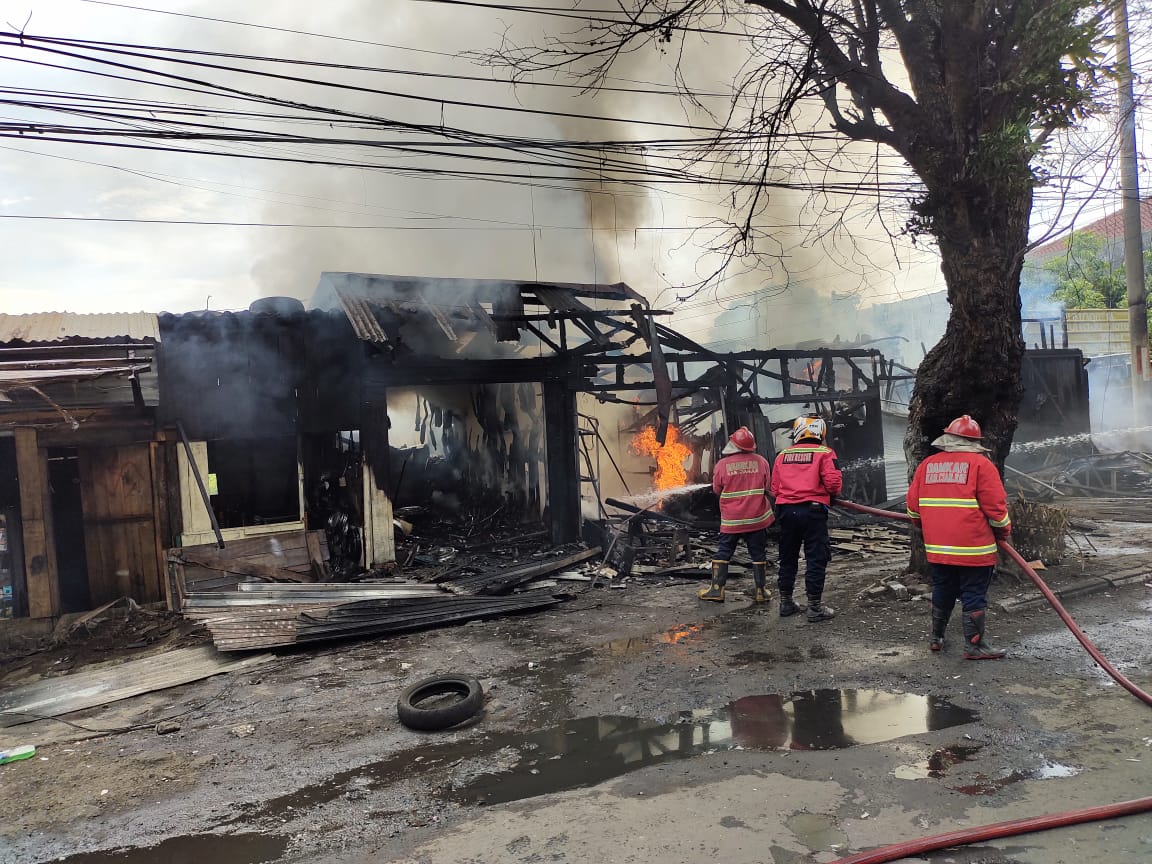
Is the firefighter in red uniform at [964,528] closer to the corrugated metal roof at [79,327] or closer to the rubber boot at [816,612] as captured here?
the rubber boot at [816,612]

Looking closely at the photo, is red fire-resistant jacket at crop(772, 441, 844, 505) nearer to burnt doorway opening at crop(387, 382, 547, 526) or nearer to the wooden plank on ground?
Result: the wooden plank on ground

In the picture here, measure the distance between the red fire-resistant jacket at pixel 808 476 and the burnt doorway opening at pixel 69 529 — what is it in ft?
28.3

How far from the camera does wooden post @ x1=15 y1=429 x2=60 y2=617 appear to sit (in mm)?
8320

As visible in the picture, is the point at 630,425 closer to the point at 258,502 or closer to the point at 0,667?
the point at 258,502

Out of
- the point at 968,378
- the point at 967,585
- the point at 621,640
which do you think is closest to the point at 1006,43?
the point at 968,378

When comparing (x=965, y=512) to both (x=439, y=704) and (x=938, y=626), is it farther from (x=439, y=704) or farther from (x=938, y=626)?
(x=439, y=704)

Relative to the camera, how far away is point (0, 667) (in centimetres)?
718

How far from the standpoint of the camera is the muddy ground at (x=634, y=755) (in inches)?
125

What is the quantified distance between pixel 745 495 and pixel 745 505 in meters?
Answer: 0.10

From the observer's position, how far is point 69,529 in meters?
9.02

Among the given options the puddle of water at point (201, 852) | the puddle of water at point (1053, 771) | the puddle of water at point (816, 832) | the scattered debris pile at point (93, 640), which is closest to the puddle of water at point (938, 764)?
→ the puddle of water at point (1053, 771)

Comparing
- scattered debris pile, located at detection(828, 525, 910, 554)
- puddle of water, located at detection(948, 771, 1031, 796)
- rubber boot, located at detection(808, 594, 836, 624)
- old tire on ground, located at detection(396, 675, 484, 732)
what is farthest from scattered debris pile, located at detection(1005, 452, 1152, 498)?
old tire on ground, located at detection(396, 675, 484, 732)

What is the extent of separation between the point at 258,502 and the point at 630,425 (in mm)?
9026

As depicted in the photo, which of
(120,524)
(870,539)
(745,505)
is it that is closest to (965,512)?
(745,505)
